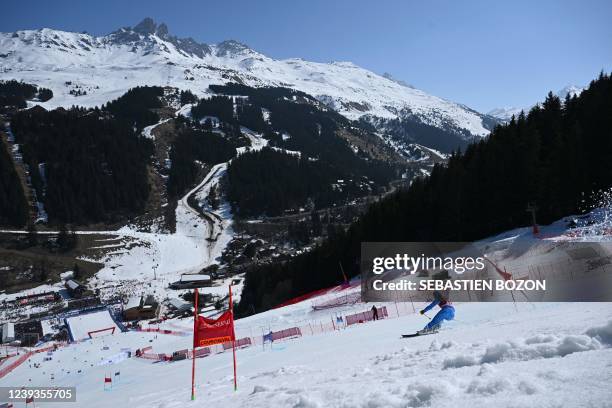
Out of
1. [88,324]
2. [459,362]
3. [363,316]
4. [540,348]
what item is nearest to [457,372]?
[459,362]

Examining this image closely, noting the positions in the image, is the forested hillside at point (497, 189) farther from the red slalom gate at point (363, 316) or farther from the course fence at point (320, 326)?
the red slalom gate at point (363, 316)

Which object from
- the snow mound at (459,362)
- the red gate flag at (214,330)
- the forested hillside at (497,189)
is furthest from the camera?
the forested hillside at (497,189)

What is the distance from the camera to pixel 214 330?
39.5ft

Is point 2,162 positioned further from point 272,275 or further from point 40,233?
point 272,275

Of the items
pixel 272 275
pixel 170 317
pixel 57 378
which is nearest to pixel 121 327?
pixel 170 317

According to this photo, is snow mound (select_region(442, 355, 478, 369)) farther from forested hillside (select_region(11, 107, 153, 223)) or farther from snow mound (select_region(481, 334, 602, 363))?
forested hillside (select_region(11, 107, 153, 223))

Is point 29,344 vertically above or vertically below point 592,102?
below

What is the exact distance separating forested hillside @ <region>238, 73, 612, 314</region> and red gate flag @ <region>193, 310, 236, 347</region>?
3806 cm

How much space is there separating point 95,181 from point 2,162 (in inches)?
1203

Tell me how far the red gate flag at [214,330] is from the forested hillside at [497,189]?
38060 mm

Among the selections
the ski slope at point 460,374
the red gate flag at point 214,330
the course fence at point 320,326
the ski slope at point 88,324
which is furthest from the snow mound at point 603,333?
the ski slope at point 88,324

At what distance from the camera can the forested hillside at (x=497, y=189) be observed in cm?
4019

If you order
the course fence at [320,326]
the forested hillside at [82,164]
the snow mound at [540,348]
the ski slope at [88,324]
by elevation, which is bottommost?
the ski slope at [88,324]

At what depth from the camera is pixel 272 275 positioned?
6850 cm
